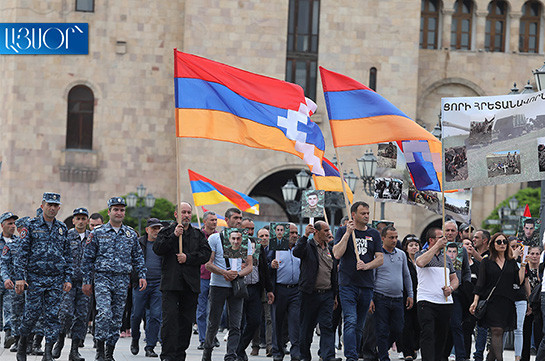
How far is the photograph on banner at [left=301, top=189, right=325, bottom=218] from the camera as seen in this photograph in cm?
1782

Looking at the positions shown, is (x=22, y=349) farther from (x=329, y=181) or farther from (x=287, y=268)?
(x=329, y=181)

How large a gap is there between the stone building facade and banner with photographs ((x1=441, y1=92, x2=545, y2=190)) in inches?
998

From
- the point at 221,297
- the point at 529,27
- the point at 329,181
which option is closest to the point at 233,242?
the point at 221,297

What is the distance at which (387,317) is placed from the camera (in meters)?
14.6

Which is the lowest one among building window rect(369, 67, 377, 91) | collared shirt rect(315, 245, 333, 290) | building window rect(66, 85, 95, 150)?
collared shirt rect(315, 245, 333, 290)

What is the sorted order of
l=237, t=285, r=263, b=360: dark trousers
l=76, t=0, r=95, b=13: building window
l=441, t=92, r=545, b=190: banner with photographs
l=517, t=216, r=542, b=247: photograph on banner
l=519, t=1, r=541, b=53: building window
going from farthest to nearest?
l=519, t=1, r=541, b=53: building window, l=76, t=0, r=95, b=13: building window, l=517, t=216, r=542, b=247: photograph on banner, l=237, t=285, r=263, b=360: dark trousers, l=441, t=92, r=545, b=190: banner with photographs

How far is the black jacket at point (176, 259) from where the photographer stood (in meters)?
12.8

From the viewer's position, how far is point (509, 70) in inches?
1672

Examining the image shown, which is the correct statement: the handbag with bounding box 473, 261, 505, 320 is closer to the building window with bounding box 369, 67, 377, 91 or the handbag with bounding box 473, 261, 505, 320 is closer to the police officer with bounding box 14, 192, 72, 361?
the police officer with bounding box 14, 192, 72, 361

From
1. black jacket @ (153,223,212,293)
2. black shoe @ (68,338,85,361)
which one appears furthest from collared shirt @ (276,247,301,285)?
black shoe @ (68,338,85,361)

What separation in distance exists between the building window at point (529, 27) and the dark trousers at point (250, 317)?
30.3 m

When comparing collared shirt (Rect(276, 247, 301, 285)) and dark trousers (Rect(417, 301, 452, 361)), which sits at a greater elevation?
collared shirt (Rect(276, 247, 301, 285))

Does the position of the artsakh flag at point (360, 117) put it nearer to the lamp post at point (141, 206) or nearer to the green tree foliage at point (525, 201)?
the lamp post at point (141, 206)

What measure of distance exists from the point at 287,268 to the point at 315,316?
158 centimetres
